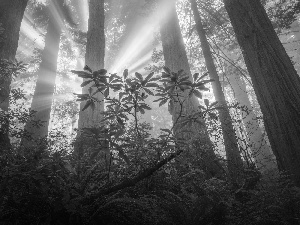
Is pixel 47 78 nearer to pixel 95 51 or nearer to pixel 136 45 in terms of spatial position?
pixel 95 51

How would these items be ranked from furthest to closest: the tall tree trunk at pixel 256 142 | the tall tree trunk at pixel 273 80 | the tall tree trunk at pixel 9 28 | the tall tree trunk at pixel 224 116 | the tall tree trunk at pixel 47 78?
the tall tree trunk at pixel 47 78, the tall tree trunk at pixel 224 116, the tall tree trunk at pixel 9 28, the tall tree trunk at pixel 256 142, the tall tree trunk at pixel 273 80

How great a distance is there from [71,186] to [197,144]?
2712 mm

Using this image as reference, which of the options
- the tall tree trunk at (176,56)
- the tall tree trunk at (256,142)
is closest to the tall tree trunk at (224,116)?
the tall tree trunk at (256,142)

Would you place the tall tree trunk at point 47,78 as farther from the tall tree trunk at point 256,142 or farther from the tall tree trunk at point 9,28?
the tall tree trunk at point 256,142

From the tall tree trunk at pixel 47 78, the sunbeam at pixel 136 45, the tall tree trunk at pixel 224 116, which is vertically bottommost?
the tall tree trunk at pixel 224 116

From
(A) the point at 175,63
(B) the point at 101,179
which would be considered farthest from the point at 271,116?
(A) the point at 175,63

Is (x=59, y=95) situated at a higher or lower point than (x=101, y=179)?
higher

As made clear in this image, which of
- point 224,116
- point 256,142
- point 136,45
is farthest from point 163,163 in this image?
point 256,142

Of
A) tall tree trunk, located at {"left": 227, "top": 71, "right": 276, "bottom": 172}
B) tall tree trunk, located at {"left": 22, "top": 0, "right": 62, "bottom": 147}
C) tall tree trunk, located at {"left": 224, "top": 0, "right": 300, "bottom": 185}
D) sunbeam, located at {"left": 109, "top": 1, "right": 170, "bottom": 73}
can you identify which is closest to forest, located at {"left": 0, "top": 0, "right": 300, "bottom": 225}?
tall tree trunk, located at {"left": 224, "top": 0, "right": 300, "bottom": 185}

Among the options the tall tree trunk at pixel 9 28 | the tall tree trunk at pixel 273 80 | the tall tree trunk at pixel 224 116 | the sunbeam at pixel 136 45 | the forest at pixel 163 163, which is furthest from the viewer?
the sunbeam at pixel 136 45

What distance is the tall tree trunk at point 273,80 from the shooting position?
7.52ft

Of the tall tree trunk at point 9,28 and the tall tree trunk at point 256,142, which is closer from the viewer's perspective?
the tall tree trunk at point 256,142

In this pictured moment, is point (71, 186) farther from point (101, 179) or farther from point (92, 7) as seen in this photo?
point (92, 7)

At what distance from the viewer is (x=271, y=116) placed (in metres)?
2.46
